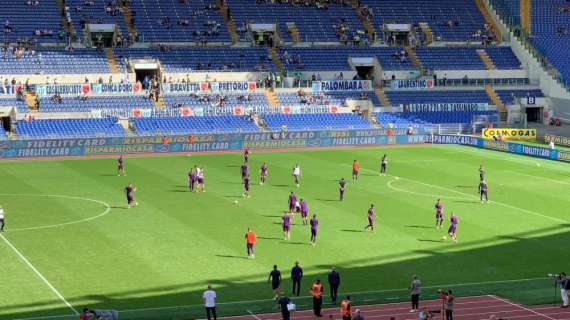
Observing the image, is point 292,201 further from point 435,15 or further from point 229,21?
point 435,15

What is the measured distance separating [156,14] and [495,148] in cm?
3659

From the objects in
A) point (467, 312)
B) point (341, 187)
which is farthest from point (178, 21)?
point (467, 312)

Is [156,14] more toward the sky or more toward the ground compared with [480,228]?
more toward the sky

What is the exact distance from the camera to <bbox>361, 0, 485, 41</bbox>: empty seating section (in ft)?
354

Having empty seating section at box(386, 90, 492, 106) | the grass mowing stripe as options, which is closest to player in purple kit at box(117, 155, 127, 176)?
the grass mowing stripe

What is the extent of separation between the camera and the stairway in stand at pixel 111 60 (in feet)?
300

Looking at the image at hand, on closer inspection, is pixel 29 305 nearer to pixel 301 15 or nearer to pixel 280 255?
pixel 280 255

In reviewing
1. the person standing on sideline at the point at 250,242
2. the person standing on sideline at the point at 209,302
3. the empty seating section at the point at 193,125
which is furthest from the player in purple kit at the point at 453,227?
the empty seating section at the point at 193,125

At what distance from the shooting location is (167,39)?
97.7 metres

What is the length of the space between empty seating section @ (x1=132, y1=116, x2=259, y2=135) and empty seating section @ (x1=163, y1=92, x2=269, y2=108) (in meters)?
2.67

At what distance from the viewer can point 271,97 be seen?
9388 centimetres

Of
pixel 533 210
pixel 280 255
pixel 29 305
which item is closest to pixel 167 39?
pixel 533 210

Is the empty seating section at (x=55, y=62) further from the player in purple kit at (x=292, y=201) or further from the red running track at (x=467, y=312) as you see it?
the red running track at (x=467, y=312)

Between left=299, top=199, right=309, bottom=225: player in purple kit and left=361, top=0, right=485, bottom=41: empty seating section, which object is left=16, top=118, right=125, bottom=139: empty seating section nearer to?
left=299, top=199, right=309, bottom=225: player in purple kit
